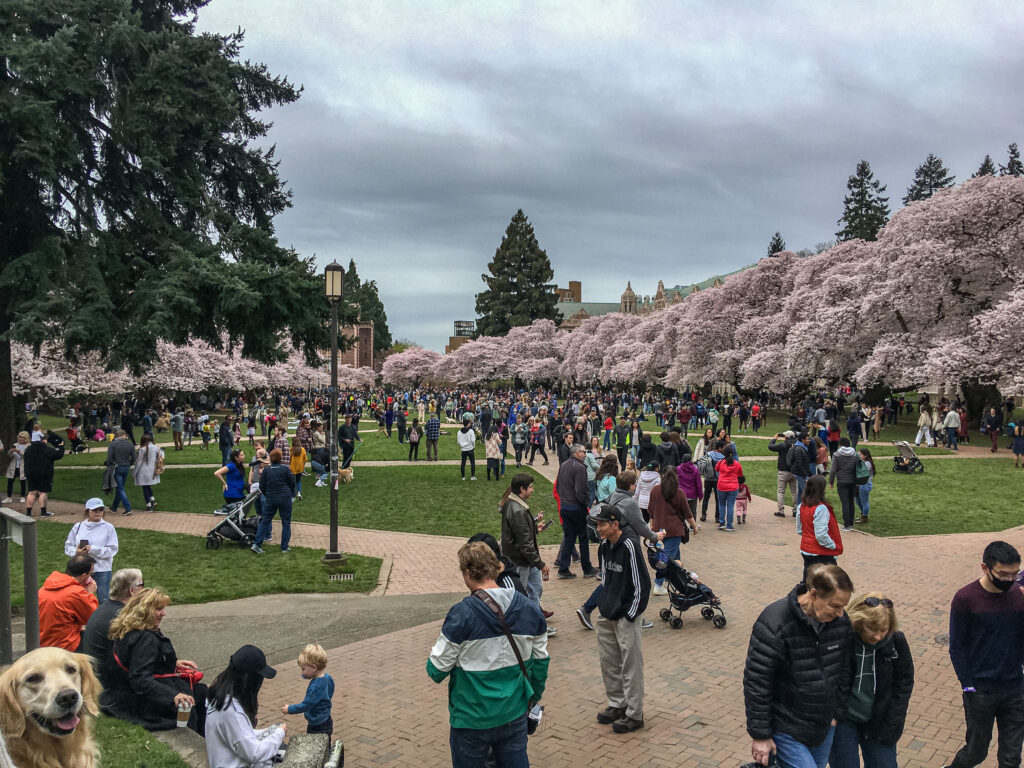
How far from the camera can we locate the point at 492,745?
400 centimetres

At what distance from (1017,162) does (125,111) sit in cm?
6545

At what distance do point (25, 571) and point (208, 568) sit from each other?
7.59 metres

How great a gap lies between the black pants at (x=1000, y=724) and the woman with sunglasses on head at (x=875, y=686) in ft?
3.35

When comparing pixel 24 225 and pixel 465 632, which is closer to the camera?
pixel 465 632

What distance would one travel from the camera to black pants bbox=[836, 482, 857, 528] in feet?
44.7

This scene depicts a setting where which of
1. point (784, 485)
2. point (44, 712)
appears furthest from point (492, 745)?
point (784, 485)

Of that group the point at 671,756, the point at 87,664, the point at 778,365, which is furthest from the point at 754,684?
the point at 778,365

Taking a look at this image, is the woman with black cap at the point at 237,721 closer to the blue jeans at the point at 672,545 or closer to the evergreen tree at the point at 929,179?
the blue jeans at the point at 672,545

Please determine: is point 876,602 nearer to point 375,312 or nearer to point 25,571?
point 25,571

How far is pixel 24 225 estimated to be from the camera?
2014cm

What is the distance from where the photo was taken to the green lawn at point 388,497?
1488 cm

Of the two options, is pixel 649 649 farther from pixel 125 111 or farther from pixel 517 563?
pixel 125 111

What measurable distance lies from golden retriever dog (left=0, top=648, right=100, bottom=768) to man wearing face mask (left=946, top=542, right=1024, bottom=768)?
5.04 metres

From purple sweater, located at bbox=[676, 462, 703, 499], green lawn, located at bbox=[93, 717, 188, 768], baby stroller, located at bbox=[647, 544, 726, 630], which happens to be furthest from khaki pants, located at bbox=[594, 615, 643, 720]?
purple sweater, located at bbox=[676, 462, 703, 499]
